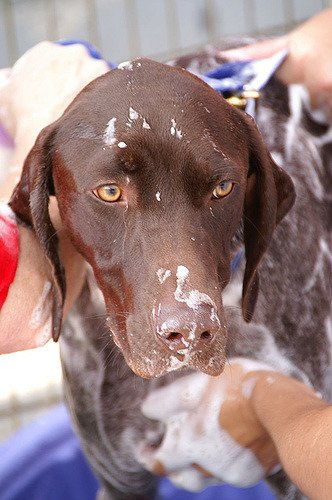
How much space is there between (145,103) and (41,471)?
5.97 feet

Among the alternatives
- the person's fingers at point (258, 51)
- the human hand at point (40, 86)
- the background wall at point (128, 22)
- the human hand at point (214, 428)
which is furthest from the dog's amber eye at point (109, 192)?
the background wall at point (128, 22)

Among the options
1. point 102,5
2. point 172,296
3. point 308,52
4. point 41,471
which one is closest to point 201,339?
point 172,296

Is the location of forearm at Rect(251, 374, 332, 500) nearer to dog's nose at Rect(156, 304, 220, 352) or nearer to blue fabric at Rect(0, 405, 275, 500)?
dog's nose at Rect(156, 304, 220, 352)

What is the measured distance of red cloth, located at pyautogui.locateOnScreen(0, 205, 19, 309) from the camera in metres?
1.60

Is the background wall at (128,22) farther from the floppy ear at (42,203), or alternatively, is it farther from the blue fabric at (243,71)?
the floppy ear at (42,203)

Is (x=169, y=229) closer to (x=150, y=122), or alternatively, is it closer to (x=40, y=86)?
(x=150, y=122)

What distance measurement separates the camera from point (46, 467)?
3047mm

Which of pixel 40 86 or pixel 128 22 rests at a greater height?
pixel 40 86

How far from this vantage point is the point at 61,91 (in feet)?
6.17

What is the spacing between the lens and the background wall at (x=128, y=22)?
4387 mm

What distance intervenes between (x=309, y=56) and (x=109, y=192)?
80cm

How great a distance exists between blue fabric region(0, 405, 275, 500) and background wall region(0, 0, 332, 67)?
1.94 m

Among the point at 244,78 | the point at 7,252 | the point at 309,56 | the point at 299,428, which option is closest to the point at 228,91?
the point at 244,78

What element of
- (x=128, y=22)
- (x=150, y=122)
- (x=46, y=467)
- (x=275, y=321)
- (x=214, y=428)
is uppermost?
(x=150, y=122)
